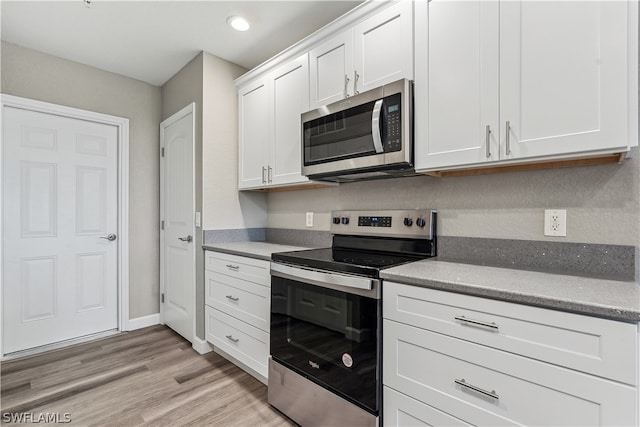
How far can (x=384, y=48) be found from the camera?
5.49ft

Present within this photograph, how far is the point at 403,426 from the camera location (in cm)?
129

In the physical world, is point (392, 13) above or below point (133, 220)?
above

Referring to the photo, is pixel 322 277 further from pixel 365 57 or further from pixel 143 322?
pixel 143 322

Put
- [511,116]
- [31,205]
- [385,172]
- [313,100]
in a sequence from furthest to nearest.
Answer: [31,205], [313,100], [385,172], [511,116]

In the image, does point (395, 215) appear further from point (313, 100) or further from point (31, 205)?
point (31, 205)

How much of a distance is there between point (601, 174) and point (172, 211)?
10.6 ft

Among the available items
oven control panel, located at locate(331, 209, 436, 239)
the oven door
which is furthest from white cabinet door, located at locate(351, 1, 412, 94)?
the oven door

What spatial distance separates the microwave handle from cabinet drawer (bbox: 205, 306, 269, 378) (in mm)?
1365

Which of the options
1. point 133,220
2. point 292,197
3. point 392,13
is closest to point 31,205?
point 133,220

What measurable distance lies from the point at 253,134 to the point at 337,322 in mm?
1759

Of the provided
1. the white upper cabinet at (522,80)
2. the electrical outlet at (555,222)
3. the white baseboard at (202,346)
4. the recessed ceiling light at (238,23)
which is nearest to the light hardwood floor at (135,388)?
the white baseboard at (202,346)

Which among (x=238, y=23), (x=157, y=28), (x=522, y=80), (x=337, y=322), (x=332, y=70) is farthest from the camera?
(x=157, y=28)

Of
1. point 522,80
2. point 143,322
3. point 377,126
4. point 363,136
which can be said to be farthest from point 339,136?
point 143,322

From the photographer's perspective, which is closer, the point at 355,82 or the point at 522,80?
the point at 522,80
